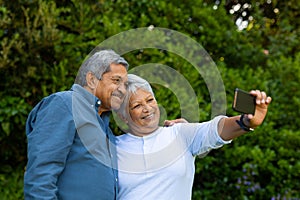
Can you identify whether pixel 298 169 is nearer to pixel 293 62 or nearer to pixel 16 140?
pixel 293 62

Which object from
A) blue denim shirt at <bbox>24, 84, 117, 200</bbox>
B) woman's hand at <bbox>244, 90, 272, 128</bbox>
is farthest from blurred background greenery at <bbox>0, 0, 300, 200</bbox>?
woman's hand at <bbox>244, 90, 272, 128</bbox>

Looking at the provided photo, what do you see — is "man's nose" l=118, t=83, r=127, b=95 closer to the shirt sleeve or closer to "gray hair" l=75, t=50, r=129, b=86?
"gray hair" l=75, t=50, r=129, b=86

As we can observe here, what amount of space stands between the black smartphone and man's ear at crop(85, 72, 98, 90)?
828mm

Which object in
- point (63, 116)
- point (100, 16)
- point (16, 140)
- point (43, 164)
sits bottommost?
point (16, 140)

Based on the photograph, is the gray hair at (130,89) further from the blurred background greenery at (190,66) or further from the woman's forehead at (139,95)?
the blurred background greenery at (190,66)

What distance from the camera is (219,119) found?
2.65m

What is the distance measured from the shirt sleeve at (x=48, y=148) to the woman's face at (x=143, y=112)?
40cm

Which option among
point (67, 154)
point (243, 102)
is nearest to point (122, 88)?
point (67, 154)

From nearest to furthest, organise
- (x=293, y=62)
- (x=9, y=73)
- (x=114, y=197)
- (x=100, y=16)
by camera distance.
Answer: (x=114, y=197)
(x=9, y=73)
(x=100, y=16)
(x=293, y=62)

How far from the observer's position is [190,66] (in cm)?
513

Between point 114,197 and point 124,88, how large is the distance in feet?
1.80

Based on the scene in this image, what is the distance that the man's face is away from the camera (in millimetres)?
2836

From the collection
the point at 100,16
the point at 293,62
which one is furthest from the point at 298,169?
the point at 100,16

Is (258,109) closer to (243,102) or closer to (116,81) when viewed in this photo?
(243,102)
